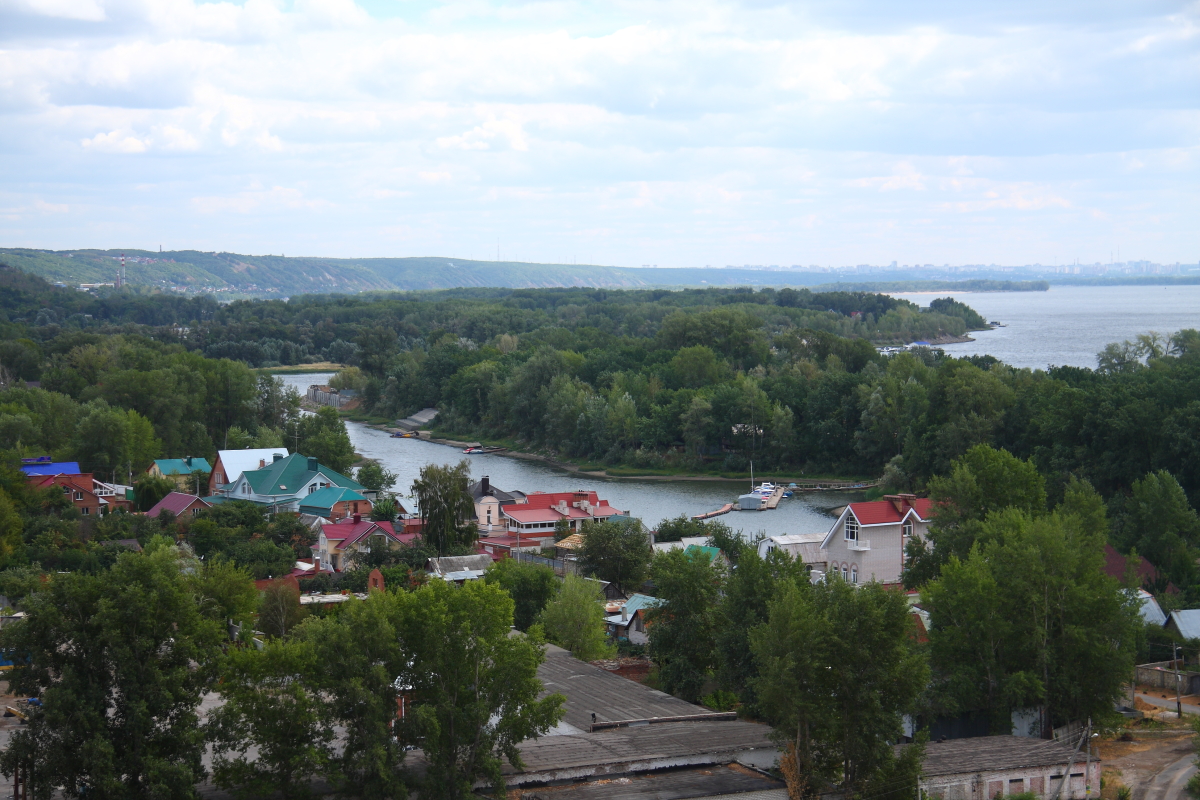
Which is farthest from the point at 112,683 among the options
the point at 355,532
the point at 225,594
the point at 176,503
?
the point at 176,503

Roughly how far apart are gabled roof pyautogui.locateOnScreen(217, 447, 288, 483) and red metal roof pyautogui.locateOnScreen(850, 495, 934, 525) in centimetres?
1862

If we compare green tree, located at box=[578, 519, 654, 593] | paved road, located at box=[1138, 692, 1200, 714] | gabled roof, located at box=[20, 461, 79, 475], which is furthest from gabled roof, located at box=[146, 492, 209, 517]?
paved road, located at box=[1138, 692, 1200, 714]

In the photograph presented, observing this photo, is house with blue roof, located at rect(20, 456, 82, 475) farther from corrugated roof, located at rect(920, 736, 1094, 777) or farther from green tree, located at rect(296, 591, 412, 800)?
corrugated roof, located at rect(920, 736, 1094, 777)

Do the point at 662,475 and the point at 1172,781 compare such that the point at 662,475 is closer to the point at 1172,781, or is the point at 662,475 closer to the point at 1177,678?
the point at 1177,678

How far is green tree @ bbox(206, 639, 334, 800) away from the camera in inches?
447

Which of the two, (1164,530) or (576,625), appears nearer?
(576,625)

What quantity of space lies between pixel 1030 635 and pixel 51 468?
1145 inches

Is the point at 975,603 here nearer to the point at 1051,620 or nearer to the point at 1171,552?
the point at 1051,620

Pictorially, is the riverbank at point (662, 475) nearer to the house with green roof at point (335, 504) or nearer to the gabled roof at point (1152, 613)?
the house with green roof at point (335, 504)

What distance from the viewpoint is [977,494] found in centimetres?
2278

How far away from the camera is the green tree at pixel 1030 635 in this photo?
49.9 feet

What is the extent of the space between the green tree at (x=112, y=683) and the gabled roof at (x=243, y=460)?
2384 cm

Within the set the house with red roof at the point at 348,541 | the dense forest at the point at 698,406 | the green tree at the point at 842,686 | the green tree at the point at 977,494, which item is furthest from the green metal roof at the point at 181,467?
the green tree at the point at 842,686

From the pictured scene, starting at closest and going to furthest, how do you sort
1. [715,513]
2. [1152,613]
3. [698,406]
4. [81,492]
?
1. [1152,613]
2. [81,492]
3. [715,513]
4. [698,406]
